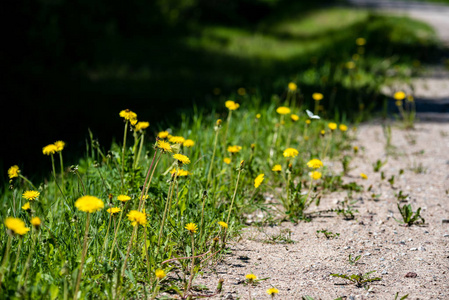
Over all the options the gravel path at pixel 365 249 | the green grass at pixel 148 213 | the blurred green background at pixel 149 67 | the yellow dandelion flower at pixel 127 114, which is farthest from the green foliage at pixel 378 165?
the yellow dandelion flower at pixel 127 114

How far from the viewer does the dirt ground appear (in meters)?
2.00

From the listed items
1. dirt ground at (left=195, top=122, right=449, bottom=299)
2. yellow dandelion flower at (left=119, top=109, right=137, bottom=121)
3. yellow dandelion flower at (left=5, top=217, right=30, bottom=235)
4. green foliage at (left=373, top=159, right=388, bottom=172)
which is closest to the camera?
yellow dandelion flower at (left=5, top=217, right=30, bottom=235)

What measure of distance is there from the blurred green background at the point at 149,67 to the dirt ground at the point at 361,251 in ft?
4.52

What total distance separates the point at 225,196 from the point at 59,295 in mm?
1273

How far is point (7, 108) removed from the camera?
16.7 feet

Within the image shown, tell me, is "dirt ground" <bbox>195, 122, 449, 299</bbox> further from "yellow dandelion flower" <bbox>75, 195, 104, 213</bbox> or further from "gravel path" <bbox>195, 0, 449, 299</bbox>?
"yellow dandelion flower" <bbox>75, 195, 104, 213</bbox>

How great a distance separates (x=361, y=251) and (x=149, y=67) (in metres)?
6.11

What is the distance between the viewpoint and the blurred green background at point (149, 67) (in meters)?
4.67

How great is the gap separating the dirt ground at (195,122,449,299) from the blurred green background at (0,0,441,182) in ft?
4.52

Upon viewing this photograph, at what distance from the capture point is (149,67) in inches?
307

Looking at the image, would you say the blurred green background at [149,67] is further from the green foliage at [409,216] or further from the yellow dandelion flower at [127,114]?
the green foliage at [409,216]

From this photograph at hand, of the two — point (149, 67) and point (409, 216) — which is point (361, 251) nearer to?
point (409, 216)

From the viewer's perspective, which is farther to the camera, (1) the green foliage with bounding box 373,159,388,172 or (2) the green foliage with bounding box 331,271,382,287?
(1) the green foliage with bounding box 373,159,388,172

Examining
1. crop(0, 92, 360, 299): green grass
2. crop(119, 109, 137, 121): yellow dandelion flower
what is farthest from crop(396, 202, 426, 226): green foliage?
crop(119, 109, 137, 121): yellow dandelion flower
